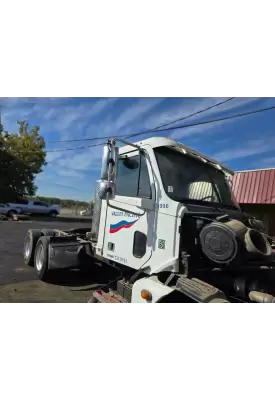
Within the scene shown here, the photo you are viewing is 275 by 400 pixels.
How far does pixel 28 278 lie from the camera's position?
4156 mm

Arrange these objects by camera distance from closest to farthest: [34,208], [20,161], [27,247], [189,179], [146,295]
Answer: [146,295] → [189,179] → [20,161] → [34,208] → [27,247]

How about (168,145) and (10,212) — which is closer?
(168,145)

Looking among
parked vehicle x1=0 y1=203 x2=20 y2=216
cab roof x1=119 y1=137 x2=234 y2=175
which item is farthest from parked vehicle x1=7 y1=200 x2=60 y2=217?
cab roof x1=119 y1=137 x2=234 y2=175

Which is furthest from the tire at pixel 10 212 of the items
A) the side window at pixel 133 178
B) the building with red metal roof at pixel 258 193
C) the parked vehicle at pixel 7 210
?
the building with red metal roof at pixel 258 193

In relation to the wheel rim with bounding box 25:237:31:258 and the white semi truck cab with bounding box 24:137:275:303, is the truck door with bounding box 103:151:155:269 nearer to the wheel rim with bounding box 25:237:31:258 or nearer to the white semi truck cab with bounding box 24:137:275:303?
the white semi truck cab with bounding box 24:137:275:303

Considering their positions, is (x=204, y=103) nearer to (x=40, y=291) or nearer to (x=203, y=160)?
(x=203, y=160)

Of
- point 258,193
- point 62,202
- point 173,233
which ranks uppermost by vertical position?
point 258,193

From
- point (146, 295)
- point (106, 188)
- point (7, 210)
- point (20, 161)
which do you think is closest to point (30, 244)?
point (7, 210)

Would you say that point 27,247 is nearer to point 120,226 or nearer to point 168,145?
point 120,226

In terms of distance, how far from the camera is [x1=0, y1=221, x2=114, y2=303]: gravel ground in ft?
11.5

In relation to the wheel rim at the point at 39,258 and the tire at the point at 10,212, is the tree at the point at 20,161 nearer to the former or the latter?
the tire at the point at 10,212

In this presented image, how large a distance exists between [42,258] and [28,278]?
0.37m

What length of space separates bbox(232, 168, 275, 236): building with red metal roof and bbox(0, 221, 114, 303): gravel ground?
313cm

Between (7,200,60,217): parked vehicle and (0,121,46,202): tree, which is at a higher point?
(0,121,46,202): tree
